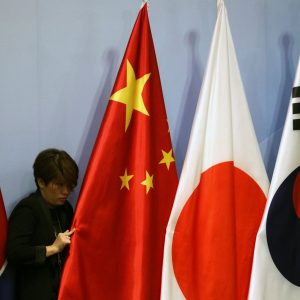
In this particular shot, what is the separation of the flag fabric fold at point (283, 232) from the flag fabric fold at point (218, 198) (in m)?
0.05

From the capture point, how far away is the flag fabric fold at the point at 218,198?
128 cm

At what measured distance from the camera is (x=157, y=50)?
1573mm

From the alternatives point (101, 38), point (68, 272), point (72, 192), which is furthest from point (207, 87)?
point (68, 272)

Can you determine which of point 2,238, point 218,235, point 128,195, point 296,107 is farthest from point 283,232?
point 2,238

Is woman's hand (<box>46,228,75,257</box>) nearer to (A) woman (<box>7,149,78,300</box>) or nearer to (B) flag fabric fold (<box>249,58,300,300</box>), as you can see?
(A) woman (<box>7,149,78,300</box>)

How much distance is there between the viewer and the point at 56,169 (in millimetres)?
1337

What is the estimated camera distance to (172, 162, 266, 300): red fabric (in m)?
1.28

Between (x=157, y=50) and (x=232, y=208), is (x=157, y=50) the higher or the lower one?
the higher one

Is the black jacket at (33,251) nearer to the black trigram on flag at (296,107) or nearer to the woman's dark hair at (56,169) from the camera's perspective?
the woman's dark hair at (56,169)

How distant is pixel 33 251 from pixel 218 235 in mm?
545

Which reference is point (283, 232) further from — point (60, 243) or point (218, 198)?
point (60, 243)

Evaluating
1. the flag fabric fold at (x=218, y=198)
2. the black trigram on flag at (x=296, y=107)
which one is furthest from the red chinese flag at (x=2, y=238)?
the black trigram on flag at (x=296, y=107)

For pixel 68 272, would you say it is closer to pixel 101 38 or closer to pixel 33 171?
pixel 33 171

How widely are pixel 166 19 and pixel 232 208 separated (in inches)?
28.8
